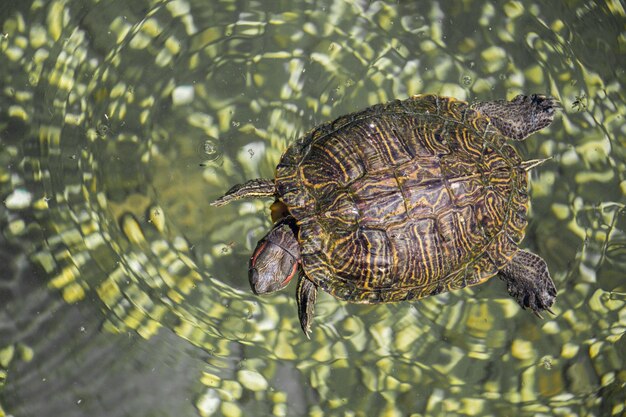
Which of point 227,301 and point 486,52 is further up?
point 486,52

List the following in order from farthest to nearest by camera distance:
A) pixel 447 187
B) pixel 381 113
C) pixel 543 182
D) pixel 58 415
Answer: pixel 543 182 < pixel 58 415 < pixel 381 113 < pixel 447 187

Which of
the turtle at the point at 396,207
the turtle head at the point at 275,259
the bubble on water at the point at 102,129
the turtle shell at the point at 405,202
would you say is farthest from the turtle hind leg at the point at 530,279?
the bubble on water at the point at 102,129

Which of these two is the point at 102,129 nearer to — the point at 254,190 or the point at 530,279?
the point at 254,190

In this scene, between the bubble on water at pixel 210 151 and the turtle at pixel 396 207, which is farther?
the bubble on water at pixel 210 151

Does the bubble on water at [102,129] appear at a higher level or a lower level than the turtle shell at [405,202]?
higher

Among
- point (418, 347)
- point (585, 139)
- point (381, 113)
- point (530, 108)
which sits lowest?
point (418, 347)

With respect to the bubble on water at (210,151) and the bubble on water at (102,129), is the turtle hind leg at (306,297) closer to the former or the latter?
the bubble on water at (210,151)

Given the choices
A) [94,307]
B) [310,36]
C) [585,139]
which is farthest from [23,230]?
[585,139]

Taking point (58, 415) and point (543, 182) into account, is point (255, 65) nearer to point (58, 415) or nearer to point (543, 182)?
point (543, 182)

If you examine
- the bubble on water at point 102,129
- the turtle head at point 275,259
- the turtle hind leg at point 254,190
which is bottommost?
the turtle head at point 275,259
